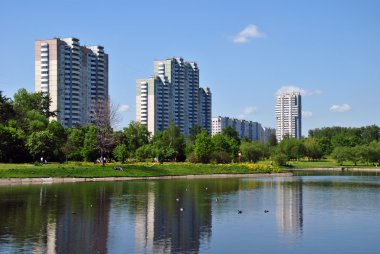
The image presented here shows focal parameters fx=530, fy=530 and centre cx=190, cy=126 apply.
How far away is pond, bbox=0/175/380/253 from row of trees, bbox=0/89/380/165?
142 ft

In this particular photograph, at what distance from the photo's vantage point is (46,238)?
27953 mm

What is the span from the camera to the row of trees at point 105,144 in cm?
9606

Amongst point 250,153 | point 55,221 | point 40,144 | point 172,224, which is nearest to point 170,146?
point 250,153

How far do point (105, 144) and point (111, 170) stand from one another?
12.0m

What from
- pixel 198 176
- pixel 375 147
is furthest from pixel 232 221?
pixel 375 147

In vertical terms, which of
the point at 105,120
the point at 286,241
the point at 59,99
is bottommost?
the point at 286,241

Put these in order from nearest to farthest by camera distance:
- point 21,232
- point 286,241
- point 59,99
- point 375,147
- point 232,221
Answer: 1. point 286,241
2. point 21,232
3. point 232,221
4. point 375,147
5. point 59,99

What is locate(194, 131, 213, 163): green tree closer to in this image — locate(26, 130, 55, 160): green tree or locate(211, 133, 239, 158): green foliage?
locate(211, 133, 239, 158): green foliage

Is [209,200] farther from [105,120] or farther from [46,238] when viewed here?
[105,120]

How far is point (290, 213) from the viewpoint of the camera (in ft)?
130

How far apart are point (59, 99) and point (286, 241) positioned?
155 metres

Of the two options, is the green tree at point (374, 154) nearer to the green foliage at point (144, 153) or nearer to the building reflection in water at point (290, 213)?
the green foliage at point (144, 153)

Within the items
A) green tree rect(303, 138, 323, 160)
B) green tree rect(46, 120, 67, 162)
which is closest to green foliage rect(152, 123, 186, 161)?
green tree rect(46, 120, 67, 162)

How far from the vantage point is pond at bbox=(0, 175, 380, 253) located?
26.0 metres
